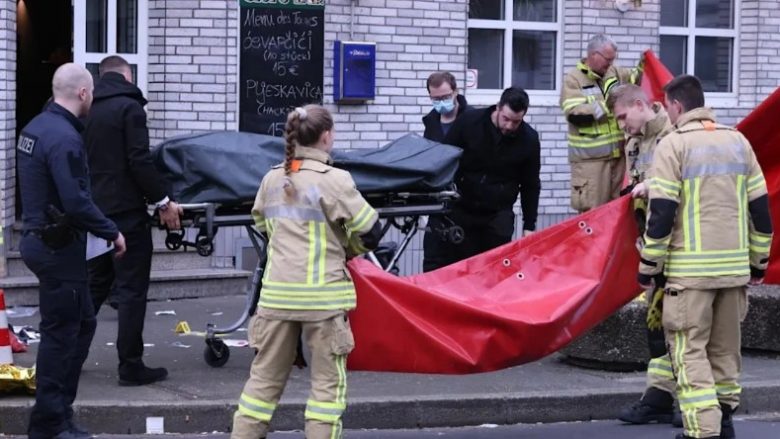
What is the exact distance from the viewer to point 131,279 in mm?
8523

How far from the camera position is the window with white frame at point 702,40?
14.7 meters

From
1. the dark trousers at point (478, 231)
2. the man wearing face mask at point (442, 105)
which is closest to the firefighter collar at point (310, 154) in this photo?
the dark trousers at point (478, 231)

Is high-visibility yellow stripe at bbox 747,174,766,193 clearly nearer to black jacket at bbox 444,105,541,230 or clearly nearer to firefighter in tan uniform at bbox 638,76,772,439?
firefighter in tan uniform at bbox 638,76,772,439

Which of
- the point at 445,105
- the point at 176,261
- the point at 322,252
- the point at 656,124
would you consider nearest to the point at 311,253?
the point at 322,252

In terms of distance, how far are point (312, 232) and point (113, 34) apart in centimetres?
617

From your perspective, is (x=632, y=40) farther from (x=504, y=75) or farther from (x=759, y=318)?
(x=759, y=318)

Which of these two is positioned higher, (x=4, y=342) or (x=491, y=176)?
(x=491, y=176)

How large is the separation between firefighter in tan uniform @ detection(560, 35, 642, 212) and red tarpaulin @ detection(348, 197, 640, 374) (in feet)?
6.69

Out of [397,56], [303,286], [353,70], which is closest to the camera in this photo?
[303,286]

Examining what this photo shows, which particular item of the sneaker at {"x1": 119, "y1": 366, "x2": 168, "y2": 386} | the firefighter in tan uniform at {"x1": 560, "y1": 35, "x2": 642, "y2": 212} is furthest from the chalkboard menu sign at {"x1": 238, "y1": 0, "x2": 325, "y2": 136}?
the sneaker at {"x1": 119, "y1": 366, "x2": 168, "y2": 386}

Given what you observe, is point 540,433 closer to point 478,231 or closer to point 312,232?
point 478,231

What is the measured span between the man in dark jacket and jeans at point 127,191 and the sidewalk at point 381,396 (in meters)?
0.33

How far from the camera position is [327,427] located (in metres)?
6.58

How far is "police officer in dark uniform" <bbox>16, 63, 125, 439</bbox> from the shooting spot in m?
7.33
